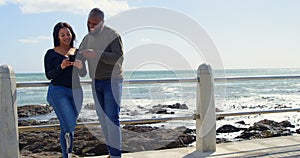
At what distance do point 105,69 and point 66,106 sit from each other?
0.45 metres

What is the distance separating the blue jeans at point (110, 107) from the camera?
3.13 metres

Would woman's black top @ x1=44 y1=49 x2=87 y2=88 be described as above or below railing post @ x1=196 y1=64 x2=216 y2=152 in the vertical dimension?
above

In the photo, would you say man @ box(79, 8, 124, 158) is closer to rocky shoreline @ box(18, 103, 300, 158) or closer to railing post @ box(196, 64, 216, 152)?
railing post @ box(196, 64, 216, 152)

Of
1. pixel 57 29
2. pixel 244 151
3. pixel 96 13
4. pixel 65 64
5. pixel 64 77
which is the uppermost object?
pixel 96 13

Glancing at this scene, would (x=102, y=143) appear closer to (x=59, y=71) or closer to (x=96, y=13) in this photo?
(x=59, y=71)

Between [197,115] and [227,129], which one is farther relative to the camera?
[227,129]

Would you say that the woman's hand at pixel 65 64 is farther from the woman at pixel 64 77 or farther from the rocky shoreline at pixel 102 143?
the rocky shoreline at pixel 102 143

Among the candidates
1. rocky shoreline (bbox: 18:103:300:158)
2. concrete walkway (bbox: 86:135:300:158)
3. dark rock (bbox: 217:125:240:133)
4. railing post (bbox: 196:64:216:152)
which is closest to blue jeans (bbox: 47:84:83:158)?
concrete walkway (bbox: 86:135:300:158)

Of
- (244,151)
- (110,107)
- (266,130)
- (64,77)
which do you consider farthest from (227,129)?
(64,77)

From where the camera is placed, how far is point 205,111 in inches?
155

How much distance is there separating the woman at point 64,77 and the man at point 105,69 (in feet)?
0.39

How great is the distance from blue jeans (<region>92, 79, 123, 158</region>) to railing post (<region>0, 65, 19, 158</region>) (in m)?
0.72

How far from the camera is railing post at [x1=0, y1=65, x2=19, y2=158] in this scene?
10.3ft

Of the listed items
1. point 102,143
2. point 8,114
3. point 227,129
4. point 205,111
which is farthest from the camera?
point 227,129
